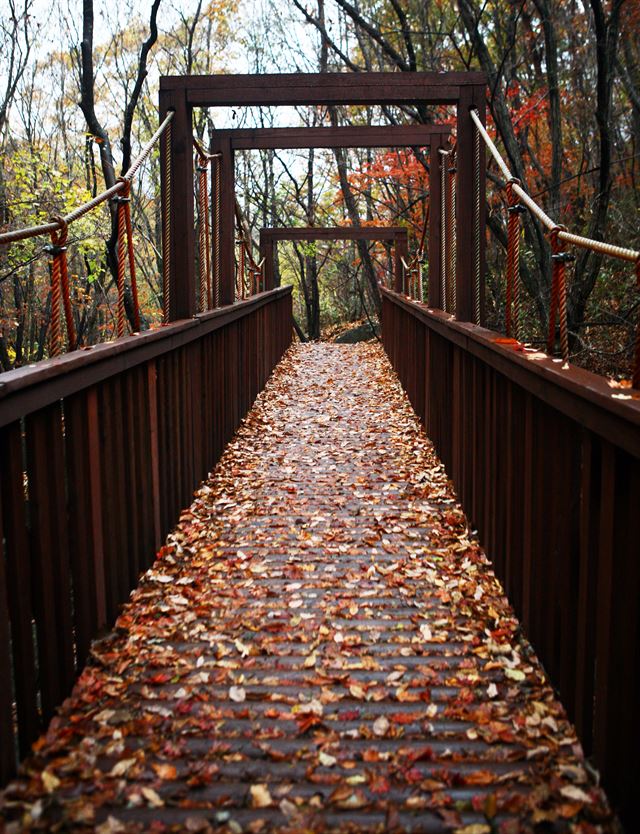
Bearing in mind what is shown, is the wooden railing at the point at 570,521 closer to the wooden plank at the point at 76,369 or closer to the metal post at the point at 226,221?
the wooden plank at the point at 76,369

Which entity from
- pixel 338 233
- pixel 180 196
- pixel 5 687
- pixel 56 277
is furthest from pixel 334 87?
pixel 338 233

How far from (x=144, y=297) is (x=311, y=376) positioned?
869 inches

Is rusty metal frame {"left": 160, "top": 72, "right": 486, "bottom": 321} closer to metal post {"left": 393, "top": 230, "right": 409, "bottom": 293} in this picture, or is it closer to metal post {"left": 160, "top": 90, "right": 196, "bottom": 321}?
metal post {"left": 160, "top": 90, "right": 196, "bottom": 321}

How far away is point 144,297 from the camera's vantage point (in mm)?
33062

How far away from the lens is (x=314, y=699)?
310 centimetres

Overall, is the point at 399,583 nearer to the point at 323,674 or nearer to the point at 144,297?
the point at 323,674

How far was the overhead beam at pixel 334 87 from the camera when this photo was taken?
6.15 metres

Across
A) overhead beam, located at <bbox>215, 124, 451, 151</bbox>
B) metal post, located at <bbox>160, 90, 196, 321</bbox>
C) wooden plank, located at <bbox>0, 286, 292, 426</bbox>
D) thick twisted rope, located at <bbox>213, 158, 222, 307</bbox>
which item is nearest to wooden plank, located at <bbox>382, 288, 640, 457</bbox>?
wooden plank, located at <bbox>0, 286, 292, 426</bbox>

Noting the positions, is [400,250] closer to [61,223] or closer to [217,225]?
[217,225]

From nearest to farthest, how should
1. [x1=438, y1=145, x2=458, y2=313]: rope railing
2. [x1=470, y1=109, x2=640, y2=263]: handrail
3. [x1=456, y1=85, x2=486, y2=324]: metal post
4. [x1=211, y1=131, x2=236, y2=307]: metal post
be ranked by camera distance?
[x1=470, y1=109, x2=640, y2=263]: handrail < [x1=456, y1=85, x2=486, y2=324]: metal post < [x1=438, y1=145, x2=458, y2=313]: rope railing < [x1=211, y1=131, x2=236, y2=307]: metal post

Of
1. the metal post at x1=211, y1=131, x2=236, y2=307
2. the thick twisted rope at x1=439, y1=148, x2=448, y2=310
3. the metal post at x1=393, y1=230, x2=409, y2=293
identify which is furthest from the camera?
the metal post at x1=393, y1=230, x2=409, y2=293

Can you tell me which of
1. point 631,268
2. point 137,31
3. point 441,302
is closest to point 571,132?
point 631,268

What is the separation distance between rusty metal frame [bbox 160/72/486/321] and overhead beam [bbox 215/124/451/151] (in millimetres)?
3341

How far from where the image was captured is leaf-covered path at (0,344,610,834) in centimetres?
246
